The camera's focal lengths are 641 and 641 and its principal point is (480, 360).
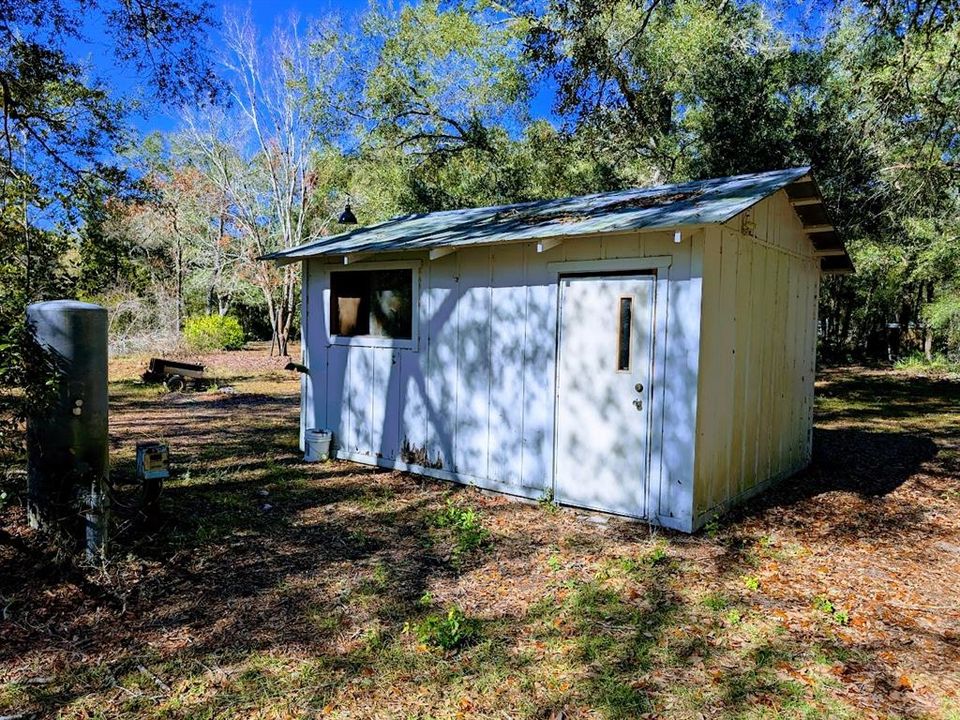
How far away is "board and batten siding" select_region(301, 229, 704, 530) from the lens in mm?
4805

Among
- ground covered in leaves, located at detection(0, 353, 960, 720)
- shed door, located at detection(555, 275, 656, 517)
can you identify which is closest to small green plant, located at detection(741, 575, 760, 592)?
ground covered in leaves, located at detection(0, 353, 960, 720)

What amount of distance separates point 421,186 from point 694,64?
6.12m

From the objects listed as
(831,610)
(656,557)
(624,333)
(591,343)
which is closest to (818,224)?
(624,333)

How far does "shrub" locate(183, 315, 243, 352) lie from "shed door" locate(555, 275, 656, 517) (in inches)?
598

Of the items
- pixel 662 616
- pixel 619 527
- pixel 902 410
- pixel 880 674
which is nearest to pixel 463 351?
pixel 619 527

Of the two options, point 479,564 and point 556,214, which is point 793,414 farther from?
point 479,564

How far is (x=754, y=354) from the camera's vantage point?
5.61m

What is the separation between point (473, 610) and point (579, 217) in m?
3.44

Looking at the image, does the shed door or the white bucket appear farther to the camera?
the white bucket

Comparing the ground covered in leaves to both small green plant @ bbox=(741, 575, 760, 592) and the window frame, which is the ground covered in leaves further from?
the window frame

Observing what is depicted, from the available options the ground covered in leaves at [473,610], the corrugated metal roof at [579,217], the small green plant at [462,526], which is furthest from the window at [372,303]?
the small green plant at [462,526]

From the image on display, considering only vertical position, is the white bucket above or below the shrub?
below

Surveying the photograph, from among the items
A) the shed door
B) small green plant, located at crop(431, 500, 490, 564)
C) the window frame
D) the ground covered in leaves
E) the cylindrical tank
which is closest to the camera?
the ground covered in leaves

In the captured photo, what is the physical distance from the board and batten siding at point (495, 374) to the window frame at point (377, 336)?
0.03 m
